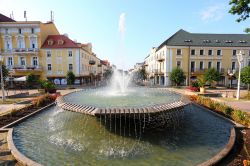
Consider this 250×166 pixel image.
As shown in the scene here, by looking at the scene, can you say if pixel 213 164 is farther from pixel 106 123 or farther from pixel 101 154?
pixel 106 123

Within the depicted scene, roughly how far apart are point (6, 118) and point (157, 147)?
9716 millimetres

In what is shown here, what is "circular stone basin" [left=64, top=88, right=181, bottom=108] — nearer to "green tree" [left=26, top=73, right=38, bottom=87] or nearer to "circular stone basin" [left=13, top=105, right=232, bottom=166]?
"circular stone basin" [left=13, top=105, right=232, bottom=166]

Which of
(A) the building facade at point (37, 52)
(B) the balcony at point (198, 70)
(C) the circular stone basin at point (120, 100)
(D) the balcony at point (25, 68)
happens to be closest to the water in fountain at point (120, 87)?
(C) the circular stone basin at point (120, 100)

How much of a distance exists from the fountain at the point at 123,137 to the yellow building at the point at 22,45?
34.8m

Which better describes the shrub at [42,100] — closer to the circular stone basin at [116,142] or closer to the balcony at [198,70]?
the circular stone basin at [116,142]

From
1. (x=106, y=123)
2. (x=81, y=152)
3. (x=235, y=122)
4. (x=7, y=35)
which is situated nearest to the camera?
(x=81, y=152)

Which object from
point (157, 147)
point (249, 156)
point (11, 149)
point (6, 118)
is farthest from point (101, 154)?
point (6, 118)

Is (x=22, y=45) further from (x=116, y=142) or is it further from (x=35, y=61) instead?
(x=116, y=142)

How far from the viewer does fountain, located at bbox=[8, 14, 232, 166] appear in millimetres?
7000

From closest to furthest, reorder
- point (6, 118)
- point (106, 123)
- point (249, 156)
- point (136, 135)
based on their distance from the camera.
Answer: point (249, 156) → point (136, 135) → point (106, 123) → point (6, 118)

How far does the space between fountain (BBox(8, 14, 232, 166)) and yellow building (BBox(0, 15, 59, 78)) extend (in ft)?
114

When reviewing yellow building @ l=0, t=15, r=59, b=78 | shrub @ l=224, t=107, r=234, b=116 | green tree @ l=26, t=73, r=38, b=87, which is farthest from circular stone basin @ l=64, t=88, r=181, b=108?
yellow building @ l=0, t=15, r=59, b=78

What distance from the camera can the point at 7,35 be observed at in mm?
41281

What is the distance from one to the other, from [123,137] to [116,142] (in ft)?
2.00
